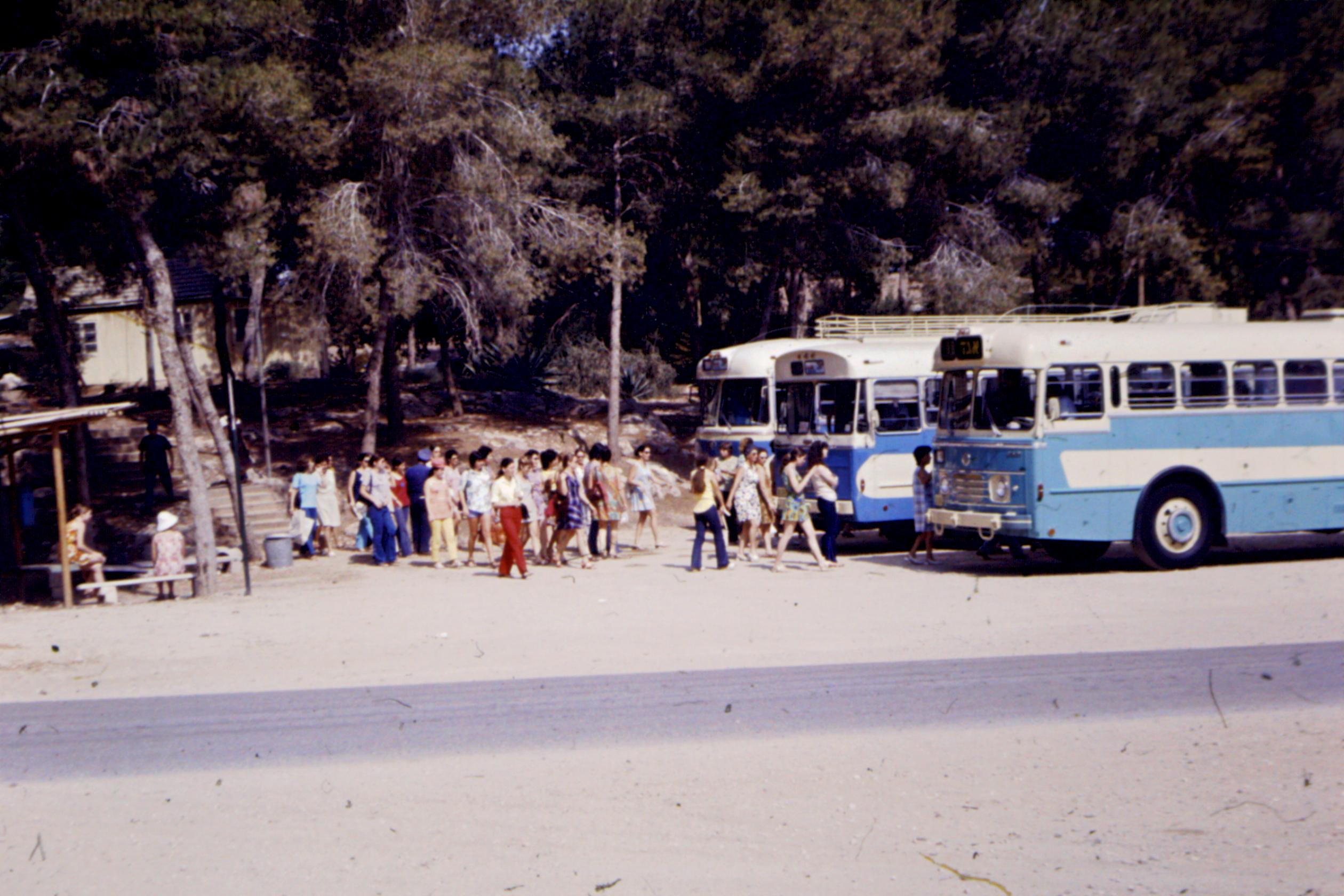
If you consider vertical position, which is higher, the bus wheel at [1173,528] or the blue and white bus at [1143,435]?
the blue and white bus at [1143,435]

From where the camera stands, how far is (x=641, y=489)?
66.0 ft

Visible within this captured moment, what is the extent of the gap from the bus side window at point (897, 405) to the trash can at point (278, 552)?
9.63 m

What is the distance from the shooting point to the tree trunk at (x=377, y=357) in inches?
950

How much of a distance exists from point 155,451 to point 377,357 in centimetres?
472

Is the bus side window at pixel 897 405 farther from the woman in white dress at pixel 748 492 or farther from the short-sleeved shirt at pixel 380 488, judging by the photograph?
the short-sleeved shirt at pixel 380 488

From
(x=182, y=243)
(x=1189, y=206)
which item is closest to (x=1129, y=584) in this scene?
(x=182, y=243)

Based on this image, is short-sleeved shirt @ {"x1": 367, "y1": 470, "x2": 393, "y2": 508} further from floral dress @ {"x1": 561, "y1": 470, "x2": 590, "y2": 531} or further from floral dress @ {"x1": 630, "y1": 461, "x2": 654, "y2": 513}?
floral dress @ {"x1": 630, "y1": 461, "x2": 654, "y2": 513}

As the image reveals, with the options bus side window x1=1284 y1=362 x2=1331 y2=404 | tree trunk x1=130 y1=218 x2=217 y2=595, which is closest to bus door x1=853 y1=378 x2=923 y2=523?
bus side window x1=1284 y1=362 x2=1331 y2=404

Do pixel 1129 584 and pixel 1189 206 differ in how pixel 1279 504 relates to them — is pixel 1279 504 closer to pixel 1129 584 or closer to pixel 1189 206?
pixel 1129 584

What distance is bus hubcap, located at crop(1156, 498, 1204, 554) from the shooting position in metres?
15.5

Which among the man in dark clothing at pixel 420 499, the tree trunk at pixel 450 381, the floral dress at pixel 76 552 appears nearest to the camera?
the floral dress at pixel 76 552

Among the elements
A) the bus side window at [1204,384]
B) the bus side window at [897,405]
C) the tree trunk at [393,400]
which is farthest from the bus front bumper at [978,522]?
the tree trunk at [393,400]

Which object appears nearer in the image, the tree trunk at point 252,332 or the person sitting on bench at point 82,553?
the person sitting on bench at point 82,553

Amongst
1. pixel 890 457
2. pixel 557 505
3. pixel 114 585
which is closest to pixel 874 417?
pixel 890 457
